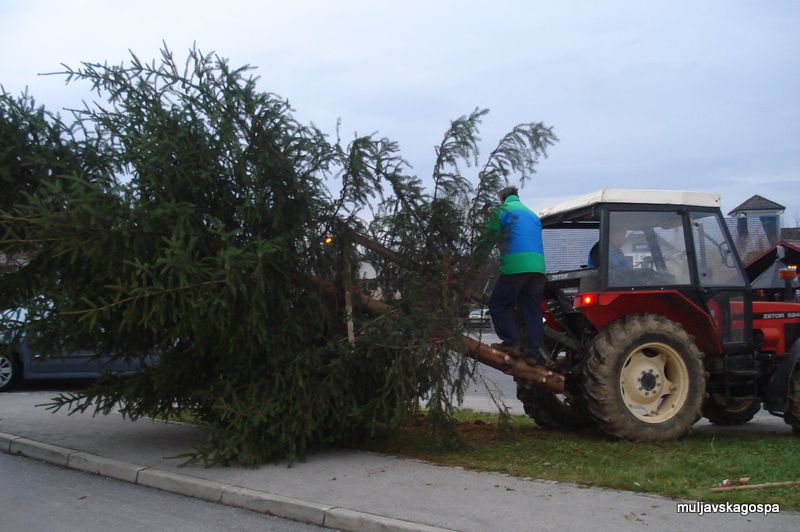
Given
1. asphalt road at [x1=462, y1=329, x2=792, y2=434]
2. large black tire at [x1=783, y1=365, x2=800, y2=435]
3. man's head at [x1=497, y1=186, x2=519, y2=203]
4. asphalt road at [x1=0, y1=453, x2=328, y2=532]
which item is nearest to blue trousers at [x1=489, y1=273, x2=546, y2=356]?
asphalt road at [x1=462, y1=329, x2=792, y2=434]

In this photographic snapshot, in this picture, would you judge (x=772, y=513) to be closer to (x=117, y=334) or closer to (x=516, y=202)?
(x=516, y=202)

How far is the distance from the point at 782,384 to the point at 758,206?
3875cm

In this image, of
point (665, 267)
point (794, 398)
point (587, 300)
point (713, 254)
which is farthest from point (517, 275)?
point (794, 398)

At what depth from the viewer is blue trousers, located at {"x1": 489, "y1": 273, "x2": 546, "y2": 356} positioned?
807cm

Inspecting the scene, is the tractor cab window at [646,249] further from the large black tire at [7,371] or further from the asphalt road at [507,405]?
the large black tire at [7,371]

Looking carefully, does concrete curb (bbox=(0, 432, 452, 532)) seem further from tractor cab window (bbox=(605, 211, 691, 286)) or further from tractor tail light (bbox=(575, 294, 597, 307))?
tractor cab window (bbox=(605, 211, 691, 286))

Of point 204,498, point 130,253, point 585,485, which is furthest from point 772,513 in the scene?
point 130,253

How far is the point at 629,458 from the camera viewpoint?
738 centimetres

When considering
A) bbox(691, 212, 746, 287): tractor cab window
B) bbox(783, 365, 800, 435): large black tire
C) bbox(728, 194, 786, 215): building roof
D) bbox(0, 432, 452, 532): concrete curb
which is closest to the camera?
bbox(0, 432, 452, 532): concrete curb

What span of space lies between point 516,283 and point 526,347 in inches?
26.8

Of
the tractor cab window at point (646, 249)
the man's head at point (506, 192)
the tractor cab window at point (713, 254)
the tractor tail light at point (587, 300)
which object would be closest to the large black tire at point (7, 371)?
the man's head at point (506, 192)

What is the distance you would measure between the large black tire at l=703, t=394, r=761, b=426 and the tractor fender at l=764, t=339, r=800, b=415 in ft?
1.94

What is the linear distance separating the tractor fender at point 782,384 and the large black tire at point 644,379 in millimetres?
799

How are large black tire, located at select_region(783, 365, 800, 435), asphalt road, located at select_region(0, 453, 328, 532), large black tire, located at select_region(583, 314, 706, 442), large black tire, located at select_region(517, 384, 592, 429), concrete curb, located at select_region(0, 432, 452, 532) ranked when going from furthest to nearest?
1. large black tire, located at select_region(517, 384, 592, 429)
2. large black tire, located at select_region(783, 365, 800, 435)
3. large black tire, located at select_region(583, 314, 706, 442)
4. asphalt road, located at select_region(0, 453, 328, 532)
5. concrete curb, located at select_region(0, 432, 452, 532)
